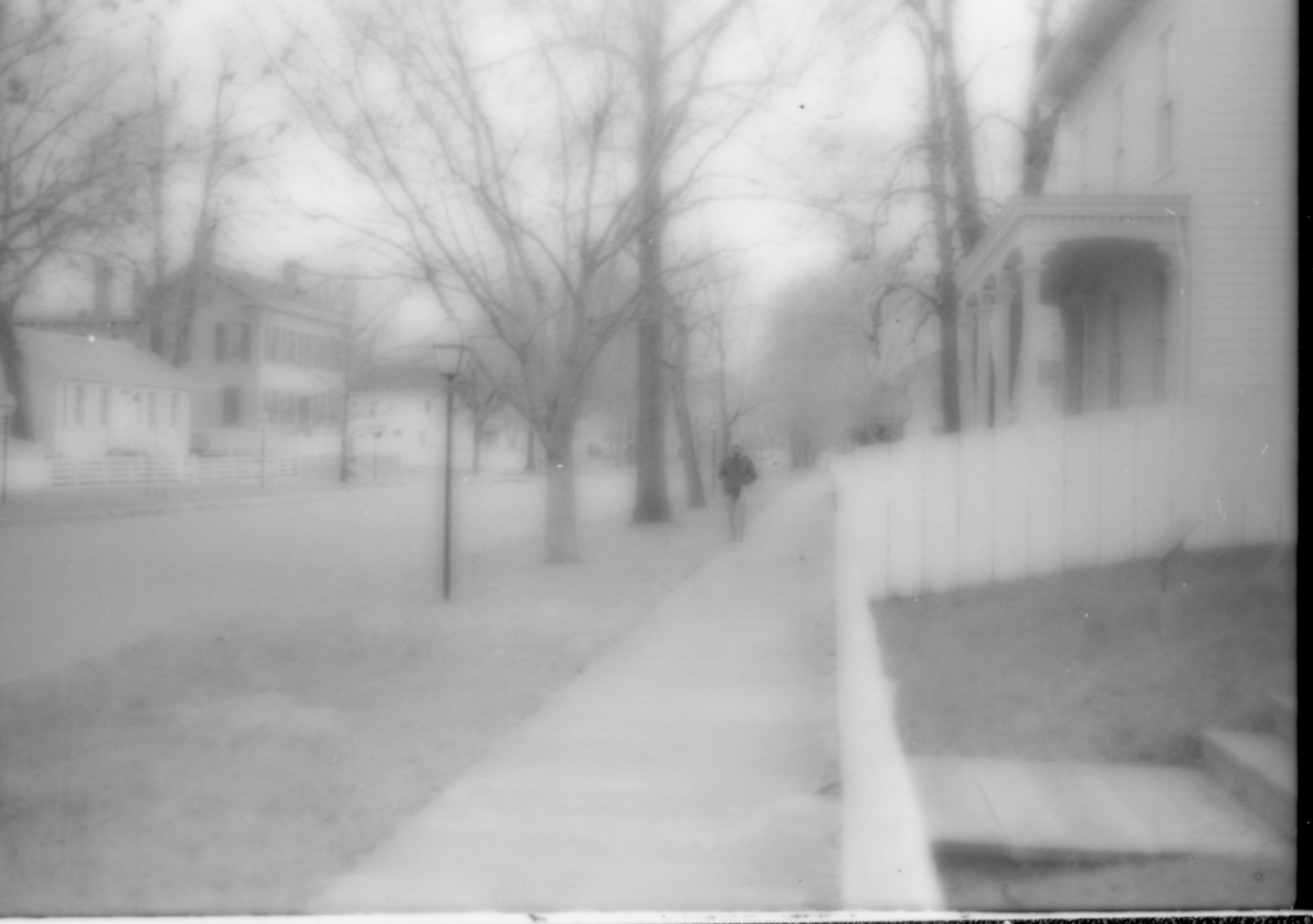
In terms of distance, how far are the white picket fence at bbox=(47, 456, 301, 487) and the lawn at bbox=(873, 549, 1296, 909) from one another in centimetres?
276

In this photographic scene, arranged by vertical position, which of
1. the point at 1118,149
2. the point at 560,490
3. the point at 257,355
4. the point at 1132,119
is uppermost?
the point at 1132,119

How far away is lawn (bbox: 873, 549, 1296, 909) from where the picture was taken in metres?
4.20

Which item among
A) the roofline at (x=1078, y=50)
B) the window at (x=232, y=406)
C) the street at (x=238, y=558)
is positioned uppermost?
the roofline at (x=1078, y=50)

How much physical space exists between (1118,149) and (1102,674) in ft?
6.70

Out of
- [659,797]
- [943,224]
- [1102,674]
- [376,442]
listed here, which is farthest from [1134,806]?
[376,442]

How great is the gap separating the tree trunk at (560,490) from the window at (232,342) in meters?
1.45

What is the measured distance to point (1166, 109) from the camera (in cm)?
546

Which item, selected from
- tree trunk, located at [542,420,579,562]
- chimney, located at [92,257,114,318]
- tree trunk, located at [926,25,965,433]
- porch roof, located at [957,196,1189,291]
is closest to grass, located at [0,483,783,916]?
tree trunk, located at [542,420,579,562]

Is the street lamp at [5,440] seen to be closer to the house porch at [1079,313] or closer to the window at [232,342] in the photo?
the window at [232,342]

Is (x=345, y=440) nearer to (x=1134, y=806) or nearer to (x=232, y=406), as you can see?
(x=232, y=406)

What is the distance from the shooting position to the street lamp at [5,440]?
4457 mm

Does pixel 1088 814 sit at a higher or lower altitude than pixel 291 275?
lower

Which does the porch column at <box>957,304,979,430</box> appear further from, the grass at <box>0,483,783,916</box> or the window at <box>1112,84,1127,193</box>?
the grass at <box>0,483,783,916</box>

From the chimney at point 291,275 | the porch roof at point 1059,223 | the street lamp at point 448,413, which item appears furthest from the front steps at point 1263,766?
the chimney at point 291,275
